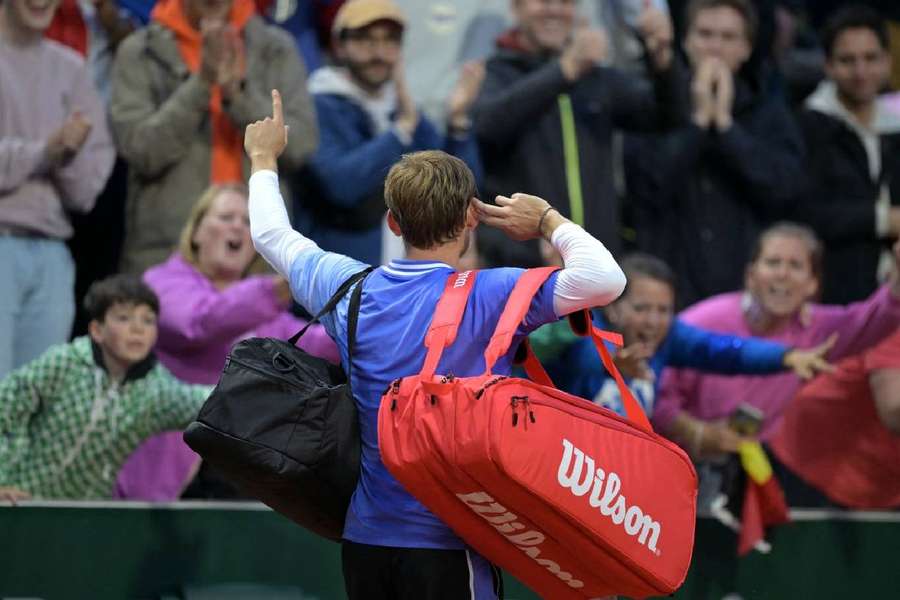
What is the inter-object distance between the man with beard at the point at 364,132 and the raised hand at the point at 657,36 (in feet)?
3.30

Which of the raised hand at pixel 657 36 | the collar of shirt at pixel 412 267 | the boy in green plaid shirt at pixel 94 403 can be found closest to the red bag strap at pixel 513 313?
the collar of shirt at pixel 412 267

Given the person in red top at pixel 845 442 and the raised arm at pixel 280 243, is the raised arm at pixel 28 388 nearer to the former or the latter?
the raised arm at pixel 280 243

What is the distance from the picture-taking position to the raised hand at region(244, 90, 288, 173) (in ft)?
15.3

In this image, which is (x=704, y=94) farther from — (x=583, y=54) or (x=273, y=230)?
(x=273, y=230)

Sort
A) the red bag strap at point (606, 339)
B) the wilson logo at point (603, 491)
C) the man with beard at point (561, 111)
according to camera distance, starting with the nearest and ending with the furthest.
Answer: the wilson logo at point (603, 491) → the red bag strap at point (606, 339) → the man with beard at point (561, 111)

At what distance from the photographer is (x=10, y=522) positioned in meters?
6.14

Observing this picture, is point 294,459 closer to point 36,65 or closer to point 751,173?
point 36,65

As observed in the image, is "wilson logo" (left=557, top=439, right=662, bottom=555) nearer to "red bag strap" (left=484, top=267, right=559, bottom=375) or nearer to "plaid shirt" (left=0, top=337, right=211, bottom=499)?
"red bag strap" (left=484, top=267, right=559, bottom=375)

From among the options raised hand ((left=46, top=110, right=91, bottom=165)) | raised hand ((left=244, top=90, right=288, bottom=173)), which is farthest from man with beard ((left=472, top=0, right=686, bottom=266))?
raised hand ((left=244, top=90, right=288, bottom=173))

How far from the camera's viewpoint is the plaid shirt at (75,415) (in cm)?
634

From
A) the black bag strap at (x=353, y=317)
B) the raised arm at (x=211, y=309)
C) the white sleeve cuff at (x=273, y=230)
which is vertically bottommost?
the raised arm at (x=211, y=309)

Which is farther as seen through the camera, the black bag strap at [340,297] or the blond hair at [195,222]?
the blond hair at [195,222]

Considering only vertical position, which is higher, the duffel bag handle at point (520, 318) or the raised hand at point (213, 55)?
the raised hand at point (213, 55)

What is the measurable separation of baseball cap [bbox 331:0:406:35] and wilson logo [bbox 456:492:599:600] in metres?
4.18
